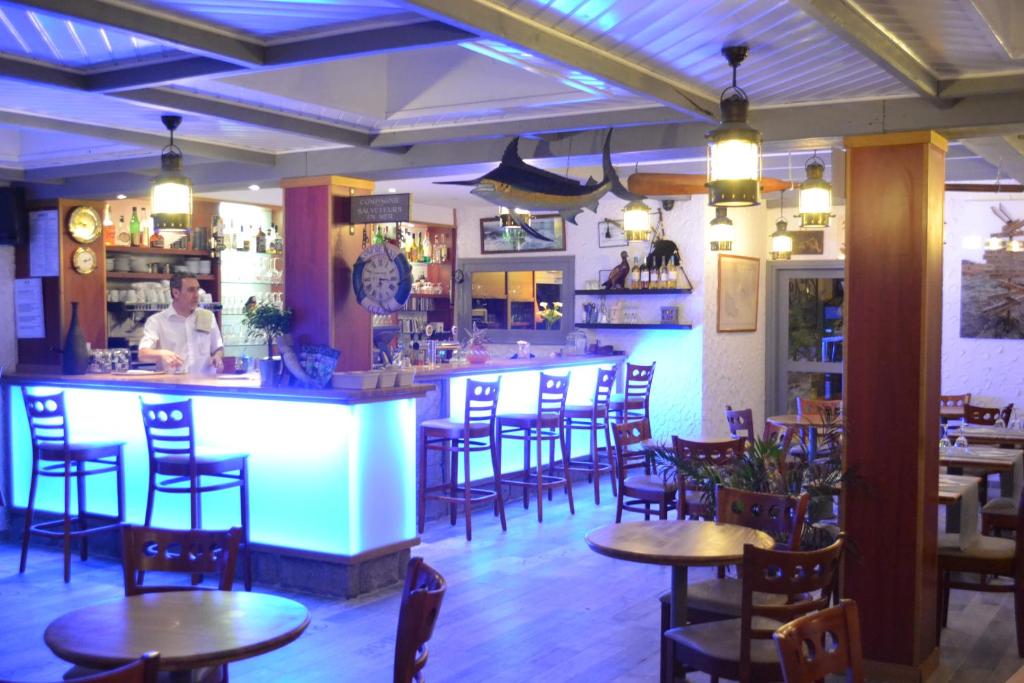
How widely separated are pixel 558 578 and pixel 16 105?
3.92 metres

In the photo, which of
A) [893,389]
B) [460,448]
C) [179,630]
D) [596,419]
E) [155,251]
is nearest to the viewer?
[179,630]

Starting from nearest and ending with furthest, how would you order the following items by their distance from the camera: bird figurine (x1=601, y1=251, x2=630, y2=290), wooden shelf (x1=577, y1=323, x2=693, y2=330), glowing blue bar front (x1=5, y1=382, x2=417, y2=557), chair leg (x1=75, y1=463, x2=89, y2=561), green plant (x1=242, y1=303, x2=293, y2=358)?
glowing blue bar front (x1=5, y1=382, x2=417, y2=557) → green plant (x1=242, y1=303, x2=293, y2=358) → chair leg (x1=75, y1=463, x2=89, y2=561) → wooden shelf (x1=577, y1=323, x2=693, y2=330) → bird figurine (x1=601, y1=251, x2=630, y2=290)

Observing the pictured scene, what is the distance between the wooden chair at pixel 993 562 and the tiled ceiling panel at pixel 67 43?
13.8ft

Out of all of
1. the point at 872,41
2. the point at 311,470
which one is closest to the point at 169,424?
the point at 311,470

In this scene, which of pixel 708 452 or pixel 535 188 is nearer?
pixel 535 188

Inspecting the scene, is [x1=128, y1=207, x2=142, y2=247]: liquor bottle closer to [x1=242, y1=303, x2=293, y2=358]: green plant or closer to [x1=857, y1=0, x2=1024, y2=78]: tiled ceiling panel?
[x1=242, y1=303, x2=293, y2=358]: green plant

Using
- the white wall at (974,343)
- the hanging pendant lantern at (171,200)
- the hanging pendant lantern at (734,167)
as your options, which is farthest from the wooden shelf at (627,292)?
the hanging pendant lantern at (734,167)

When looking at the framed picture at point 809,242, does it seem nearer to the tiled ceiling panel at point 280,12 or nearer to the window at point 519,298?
the window at point 519,298

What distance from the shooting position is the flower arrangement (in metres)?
11.1

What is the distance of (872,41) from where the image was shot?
147 inches

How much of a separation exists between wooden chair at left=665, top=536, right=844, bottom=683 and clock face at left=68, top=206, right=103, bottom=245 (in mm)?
5800

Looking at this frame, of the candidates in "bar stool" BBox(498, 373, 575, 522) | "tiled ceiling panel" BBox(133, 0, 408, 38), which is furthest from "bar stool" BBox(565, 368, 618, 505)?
"tiled ceiling panel" BBox(133, 0, 408, 38)

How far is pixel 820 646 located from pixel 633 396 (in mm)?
7078

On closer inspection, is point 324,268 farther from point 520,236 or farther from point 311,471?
point 520,236
